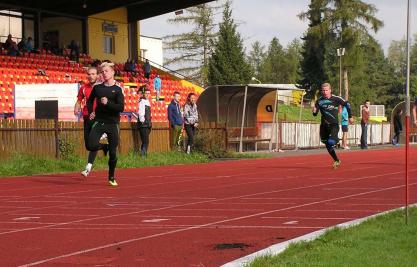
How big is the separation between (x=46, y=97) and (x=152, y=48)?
47.5m

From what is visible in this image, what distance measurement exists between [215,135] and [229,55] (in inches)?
1799

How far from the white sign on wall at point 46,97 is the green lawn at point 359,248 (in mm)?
16983

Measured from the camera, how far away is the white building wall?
69769mm

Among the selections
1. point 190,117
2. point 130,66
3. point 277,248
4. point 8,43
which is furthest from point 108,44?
point 277,248

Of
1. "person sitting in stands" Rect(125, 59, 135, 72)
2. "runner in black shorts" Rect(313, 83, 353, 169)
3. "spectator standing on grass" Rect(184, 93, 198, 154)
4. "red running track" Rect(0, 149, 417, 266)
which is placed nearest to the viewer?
"red running track" Rect(0, 149, 417, 266)

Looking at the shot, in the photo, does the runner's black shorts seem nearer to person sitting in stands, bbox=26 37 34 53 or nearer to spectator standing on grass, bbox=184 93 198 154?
spectator standing on grass, bbox=184 93 198 154

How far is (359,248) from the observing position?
602cm

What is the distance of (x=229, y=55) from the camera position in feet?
227

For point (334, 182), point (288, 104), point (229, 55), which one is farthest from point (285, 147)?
point (229, 55)

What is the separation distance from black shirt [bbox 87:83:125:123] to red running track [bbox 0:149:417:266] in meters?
1.26

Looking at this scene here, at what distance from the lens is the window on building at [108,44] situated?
47156 mm

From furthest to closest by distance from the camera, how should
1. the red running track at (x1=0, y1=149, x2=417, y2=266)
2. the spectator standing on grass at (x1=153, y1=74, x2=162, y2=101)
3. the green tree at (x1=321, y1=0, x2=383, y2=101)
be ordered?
the green tree at (x1=321, y1=0, x2=383, y2=101) < the spectator standing on grass at (x1=153, y1=74, x2=162, y2=101) < the red running track at (x1=0, y1=149, x2=417, y2=266)

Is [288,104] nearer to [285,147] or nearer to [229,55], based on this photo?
[229,55]

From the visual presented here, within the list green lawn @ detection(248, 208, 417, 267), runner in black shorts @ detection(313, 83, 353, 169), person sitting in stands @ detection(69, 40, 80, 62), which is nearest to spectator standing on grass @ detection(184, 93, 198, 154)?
runner in black shorts @ detection(313, 83, 353, 169)
